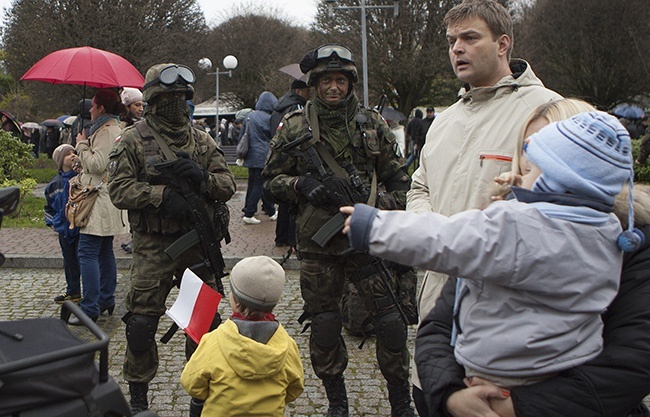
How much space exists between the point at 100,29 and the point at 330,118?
23.0 meters

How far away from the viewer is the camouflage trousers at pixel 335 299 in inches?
161

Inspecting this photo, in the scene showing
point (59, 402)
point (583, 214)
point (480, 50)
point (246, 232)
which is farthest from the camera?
point (246, 232)

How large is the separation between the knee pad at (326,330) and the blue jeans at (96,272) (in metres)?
2.56

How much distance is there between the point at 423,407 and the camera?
8.04 feet

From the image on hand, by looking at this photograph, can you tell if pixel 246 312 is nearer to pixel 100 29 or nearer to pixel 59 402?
pixel 59 402

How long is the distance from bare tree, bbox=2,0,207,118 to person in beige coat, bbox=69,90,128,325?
62.1ft

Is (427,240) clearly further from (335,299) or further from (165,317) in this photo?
(165,317)

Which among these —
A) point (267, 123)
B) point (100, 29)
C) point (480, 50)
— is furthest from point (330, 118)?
point (100, 29)

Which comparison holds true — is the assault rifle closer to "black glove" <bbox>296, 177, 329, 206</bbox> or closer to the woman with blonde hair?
"black glove" <bbox>296, 177, 329, 206</bbox>

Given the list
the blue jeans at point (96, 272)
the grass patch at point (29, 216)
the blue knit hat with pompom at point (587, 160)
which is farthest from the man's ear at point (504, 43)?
the grass patch at point (29, 216)

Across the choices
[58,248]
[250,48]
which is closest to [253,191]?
[58,248]

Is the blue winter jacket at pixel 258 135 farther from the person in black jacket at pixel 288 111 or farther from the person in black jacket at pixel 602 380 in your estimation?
the person in black jacket at pixel 602 380

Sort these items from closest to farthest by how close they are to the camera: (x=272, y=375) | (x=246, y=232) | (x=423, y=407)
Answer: (x=423, y=407)
(x=272, y=375)
(x=246, y=232)

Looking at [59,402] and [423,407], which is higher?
[59,402]
